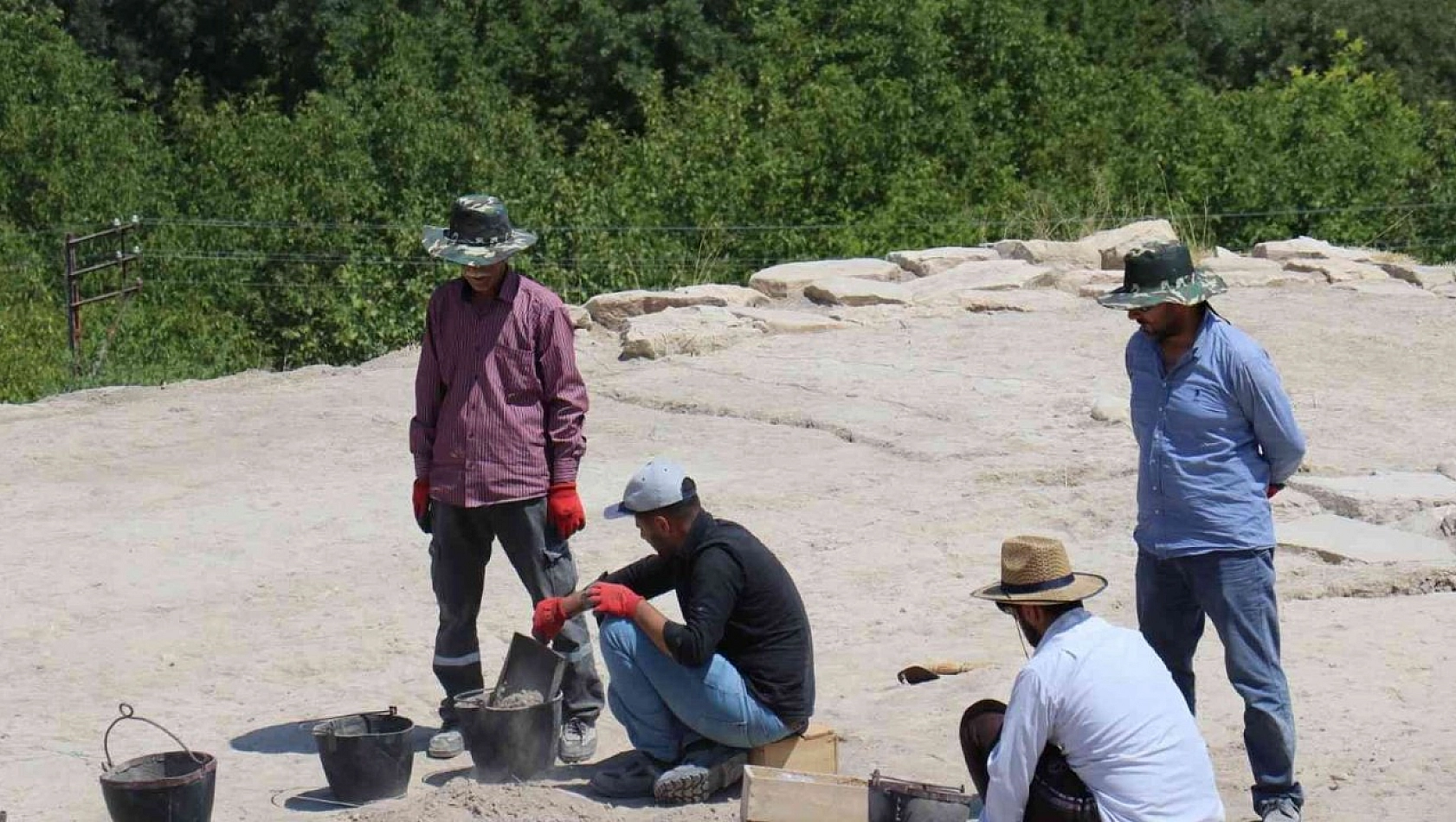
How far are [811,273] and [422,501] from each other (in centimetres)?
884

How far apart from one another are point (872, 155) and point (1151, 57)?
43.2ft

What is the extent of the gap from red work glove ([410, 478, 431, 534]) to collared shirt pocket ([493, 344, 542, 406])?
42 centimetres

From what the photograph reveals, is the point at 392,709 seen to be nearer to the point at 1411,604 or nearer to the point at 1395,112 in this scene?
the point at 1411,604

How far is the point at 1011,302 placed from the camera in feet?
44.9

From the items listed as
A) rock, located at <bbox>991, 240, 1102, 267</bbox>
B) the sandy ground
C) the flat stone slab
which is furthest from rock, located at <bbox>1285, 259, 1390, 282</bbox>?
the flat stone slab

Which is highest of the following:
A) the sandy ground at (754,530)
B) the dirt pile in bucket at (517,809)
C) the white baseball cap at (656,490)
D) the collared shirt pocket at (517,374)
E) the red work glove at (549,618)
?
the collared shirt pocket at (517,374)

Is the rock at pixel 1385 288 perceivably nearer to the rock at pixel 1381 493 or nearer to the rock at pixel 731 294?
the rock at pixel 731 294

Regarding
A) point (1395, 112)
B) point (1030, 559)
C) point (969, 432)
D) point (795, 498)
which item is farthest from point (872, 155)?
point (1030, 559)

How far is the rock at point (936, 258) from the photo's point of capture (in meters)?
14.8

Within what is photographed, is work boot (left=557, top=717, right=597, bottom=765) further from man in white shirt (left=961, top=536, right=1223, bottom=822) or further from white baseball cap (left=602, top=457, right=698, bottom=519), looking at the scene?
man in white shirt (left=961, top=536, right=1223, bottom=822)

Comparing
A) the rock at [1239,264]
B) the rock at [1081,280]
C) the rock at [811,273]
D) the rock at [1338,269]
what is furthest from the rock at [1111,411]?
the rock at [1338,269]

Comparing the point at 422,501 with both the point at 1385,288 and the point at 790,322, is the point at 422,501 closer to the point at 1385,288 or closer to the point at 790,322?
the point at 790,322

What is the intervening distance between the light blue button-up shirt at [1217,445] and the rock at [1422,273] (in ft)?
33.2

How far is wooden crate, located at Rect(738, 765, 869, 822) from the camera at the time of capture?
4.98m
